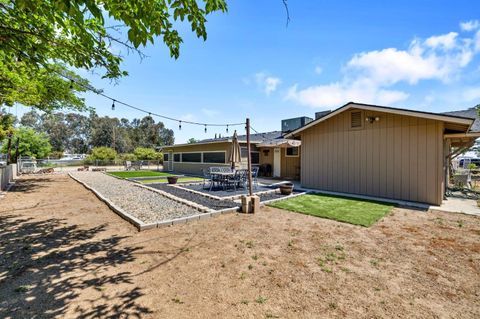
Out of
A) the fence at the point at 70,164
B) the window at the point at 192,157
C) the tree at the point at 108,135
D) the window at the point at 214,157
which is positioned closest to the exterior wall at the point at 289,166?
the window at the point at 214,157

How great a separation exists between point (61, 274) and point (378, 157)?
9.44m

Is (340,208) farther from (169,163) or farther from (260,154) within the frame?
(169,163)

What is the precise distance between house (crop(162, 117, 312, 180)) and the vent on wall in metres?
3.47

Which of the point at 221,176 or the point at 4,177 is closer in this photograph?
the point at 221,176

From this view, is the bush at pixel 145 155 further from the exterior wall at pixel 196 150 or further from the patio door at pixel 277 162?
the patio door at pixel 277 162

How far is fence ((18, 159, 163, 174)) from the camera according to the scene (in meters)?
21.0

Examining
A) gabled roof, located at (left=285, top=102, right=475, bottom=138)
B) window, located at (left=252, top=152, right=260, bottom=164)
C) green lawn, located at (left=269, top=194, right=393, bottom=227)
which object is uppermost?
gabled roof, located at (left=285, top=102, right=475, bottom=138)

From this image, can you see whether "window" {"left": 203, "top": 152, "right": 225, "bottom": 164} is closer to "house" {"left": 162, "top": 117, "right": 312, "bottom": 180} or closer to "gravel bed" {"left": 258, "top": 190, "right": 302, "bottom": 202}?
"house" {"left": 162, "top": 117, "right": 312, "bottom": 180}

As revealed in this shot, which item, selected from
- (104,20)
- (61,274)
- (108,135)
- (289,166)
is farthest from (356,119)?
(108,135)

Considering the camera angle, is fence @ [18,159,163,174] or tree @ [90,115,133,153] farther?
tree @ [90,115,133,153]

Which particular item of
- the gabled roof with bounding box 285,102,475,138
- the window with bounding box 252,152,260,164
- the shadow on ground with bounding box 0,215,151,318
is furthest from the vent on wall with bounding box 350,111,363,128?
the shadow on ground with bounding box 0,215,151,318

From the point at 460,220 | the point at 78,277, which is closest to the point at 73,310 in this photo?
the point at 78,277

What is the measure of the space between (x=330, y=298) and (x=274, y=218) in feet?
10.8

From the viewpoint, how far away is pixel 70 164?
3331cm
